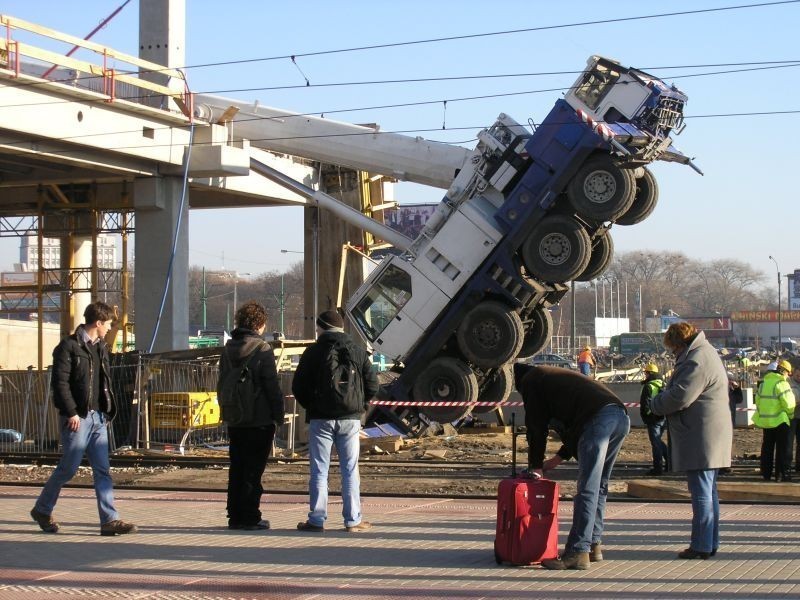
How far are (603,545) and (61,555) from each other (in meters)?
3.98

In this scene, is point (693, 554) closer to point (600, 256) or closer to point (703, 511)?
point (703, 511)

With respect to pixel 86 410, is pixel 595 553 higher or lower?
lower

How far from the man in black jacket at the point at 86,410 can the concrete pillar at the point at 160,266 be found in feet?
61.7

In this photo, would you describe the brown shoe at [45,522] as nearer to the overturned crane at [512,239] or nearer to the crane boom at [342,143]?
the overturned crane at [512,239]

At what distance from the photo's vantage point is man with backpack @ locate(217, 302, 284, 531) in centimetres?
900

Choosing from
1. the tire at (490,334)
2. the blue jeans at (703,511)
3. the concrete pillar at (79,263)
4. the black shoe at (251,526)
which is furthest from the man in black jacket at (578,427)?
the concrete pillar at (79,263)

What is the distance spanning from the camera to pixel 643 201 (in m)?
19.8

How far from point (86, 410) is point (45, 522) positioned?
1.04m

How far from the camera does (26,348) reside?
191 ft

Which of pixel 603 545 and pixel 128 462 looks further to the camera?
pixel 128 462

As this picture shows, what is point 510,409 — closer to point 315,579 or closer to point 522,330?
point 522,330

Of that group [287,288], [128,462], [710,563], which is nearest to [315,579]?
[710,563]

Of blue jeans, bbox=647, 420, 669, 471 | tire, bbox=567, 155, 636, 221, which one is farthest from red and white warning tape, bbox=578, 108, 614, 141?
blue jeans, bbox=647, 420, 669, 471

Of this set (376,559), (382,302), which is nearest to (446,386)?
(382,302)
